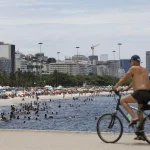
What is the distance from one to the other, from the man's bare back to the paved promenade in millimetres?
1192

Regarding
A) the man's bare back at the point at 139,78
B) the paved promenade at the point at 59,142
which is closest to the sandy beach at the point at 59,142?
the paved promenade at the point at 59,142

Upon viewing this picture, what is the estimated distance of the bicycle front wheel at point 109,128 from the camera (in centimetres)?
1042

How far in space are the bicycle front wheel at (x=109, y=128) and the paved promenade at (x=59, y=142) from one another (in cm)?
15

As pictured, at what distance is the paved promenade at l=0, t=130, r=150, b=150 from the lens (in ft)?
32.5

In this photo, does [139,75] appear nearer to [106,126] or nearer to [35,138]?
[106,126]

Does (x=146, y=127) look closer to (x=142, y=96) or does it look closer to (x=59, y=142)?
(x=142, y=96)

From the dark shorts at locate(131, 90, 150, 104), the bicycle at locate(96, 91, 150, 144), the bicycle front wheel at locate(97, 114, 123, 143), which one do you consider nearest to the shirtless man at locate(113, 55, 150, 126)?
the dark shorts at locate(131, 90, 150, 104)

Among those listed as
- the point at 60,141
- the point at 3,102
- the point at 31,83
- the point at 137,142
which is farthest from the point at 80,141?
the point at 31,83

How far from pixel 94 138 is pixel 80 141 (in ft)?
2.08

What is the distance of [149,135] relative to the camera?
10.2 m

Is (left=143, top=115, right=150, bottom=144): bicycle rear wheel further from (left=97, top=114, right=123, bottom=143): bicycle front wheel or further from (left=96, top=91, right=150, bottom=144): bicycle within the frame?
(left=97, top=114, right=123, bottom=143): bicycle front wheel

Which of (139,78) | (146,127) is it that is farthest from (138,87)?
(146,127)

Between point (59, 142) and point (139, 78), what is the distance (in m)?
2.35

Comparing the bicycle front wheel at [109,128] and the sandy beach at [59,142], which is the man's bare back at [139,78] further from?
the sandy beach at [59,142]
